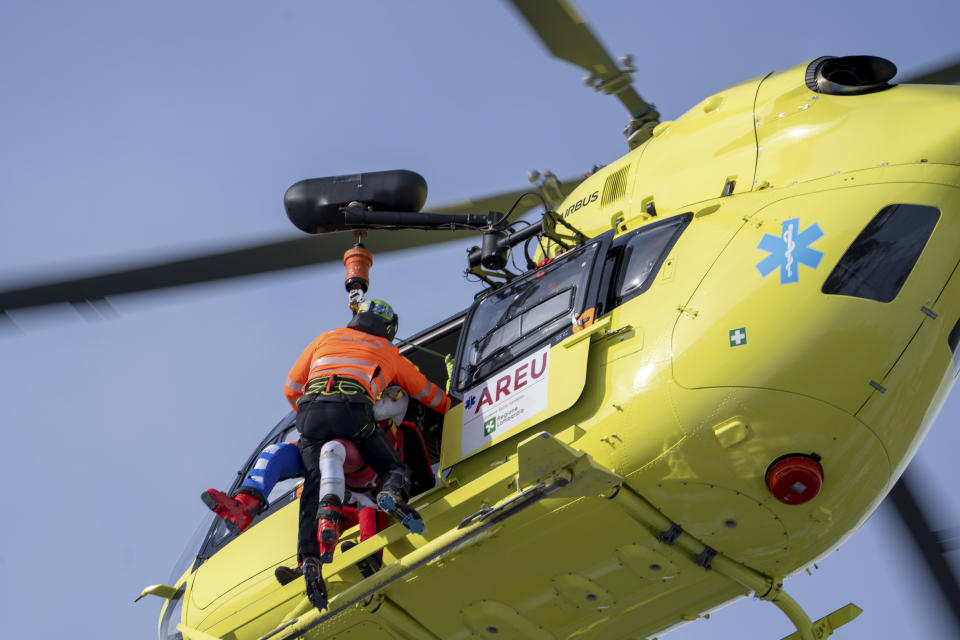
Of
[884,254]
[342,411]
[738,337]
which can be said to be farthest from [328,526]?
[884,254]

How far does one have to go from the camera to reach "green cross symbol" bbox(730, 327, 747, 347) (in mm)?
5727

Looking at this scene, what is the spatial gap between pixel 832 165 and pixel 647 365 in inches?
59.5

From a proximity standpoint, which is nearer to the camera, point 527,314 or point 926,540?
point 926,540

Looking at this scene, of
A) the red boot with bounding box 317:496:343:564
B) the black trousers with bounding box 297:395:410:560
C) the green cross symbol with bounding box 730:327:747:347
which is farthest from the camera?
the black trousers with bounding box 297:395:410:560

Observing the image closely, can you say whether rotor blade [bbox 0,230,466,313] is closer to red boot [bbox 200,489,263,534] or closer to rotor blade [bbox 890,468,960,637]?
red boot [bbox 200,489,263,534]

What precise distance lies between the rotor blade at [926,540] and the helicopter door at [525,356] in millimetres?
2109

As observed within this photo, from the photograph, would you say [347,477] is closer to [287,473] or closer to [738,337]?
[287,473]

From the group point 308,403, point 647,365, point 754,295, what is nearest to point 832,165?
point 754,295

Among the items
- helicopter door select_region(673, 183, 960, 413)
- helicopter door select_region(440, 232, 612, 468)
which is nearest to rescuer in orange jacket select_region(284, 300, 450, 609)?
helicopter door select_region(440, 232, 612, 468)

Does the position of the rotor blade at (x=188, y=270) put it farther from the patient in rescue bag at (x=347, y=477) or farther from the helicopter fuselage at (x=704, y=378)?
the helicopter fuselage at (x=704, y=378)

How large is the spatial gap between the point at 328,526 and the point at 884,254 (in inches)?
131

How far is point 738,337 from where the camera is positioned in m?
5.74

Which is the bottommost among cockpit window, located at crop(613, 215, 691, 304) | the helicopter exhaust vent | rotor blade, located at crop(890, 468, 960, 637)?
rotor blade, located at crop(890, 468, 960, 637)

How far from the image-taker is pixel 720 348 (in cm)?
577
